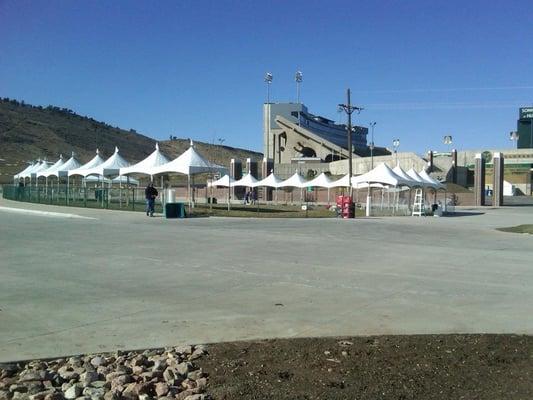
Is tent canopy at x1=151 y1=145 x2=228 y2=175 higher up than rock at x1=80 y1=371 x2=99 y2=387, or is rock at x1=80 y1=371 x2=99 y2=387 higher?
tent canopy at x1=151 y1=145 x2=228 y2=175

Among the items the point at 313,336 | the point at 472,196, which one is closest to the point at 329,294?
the point at 313,336

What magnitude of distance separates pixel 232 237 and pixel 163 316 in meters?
11.9

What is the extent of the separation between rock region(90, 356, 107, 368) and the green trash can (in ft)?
83.4

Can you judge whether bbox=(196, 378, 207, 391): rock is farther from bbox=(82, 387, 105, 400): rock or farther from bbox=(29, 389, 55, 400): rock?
bbox=(29, 389, 55, 400): rock

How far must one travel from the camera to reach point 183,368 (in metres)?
5.83

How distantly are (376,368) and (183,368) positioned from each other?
1.81 m

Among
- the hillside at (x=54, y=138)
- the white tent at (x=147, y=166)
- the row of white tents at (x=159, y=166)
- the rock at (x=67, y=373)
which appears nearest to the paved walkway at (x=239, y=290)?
the rock at (x=67, y=373)

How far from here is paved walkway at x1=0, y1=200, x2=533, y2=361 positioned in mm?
7574

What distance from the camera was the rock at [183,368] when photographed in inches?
226

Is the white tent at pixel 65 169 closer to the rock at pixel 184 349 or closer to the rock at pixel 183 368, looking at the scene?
the rock at pixel 184 349

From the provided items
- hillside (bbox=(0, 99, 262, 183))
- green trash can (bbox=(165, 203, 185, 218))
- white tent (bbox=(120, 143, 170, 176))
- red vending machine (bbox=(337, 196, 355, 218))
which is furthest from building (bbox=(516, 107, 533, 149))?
green trash can (bbox=(165, 203, 185, 218))

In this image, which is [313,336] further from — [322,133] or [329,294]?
[322,133]

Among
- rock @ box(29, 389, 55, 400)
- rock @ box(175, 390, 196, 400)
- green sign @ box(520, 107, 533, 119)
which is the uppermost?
green sign @ box(520, 107, 533, 119)

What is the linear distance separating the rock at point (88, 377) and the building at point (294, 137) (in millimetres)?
124438
